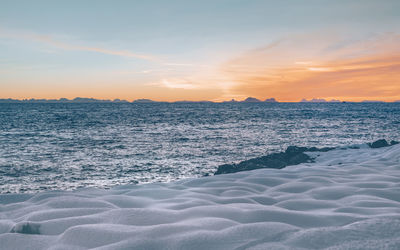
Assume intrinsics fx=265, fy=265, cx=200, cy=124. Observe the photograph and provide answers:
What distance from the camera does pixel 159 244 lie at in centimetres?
211

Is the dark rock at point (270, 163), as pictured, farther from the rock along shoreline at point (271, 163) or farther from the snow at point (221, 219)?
the snow at point (221, 219)

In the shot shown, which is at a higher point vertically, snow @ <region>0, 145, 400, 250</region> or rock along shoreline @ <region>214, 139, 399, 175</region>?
snow @ <region>0, 145, 400, 250</region>

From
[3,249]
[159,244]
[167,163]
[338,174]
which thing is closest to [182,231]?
[159,244]

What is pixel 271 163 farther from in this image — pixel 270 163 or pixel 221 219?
pixel 221 219

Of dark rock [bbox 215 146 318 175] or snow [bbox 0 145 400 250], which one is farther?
dark rock [bbox 215 146 318 175]

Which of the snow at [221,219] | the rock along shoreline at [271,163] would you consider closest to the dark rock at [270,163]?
the rock along shoreline at [271,163]

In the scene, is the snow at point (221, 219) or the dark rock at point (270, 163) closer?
the snow at point (221, 219)

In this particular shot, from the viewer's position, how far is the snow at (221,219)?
2.10 meters

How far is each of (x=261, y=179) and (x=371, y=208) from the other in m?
2.30

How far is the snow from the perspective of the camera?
2102mm

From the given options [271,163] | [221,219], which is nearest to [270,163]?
→ [271,163]

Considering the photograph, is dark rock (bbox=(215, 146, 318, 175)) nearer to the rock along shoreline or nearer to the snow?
the rock along shoreline

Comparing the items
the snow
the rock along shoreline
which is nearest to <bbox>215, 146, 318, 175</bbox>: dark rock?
the rock along shoreline

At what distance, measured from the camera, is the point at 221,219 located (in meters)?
2.69
